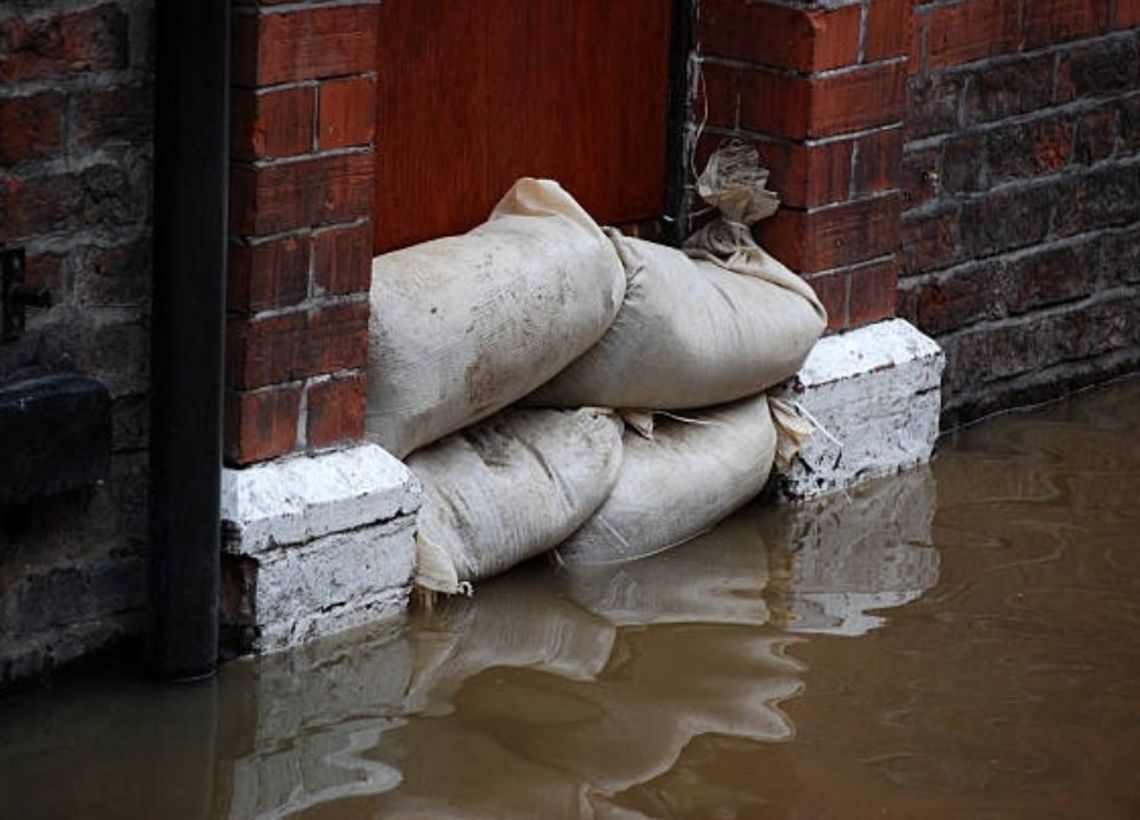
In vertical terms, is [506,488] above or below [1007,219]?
below

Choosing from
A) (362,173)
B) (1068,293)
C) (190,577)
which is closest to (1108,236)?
(1068,293)

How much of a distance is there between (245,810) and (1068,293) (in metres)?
2.89

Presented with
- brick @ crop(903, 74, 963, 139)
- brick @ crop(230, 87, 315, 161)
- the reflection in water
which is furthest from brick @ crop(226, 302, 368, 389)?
brick @ crop(903, 74, 963, 139)

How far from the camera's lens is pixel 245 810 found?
3.49 meters

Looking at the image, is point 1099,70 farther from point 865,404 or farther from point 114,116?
point 114,116

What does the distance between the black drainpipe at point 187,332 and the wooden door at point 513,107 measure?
703 millimetres

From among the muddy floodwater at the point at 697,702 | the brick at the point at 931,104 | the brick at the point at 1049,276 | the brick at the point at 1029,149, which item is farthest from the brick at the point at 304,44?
the brick at the point at 1049,276

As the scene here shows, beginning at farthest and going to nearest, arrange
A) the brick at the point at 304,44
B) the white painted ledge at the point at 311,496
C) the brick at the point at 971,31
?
the brick at the point at 971,31 < the white painted ledge at the point at 311,496 < the brick at the point at 304,44

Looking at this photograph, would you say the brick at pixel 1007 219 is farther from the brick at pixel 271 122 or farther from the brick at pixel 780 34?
the brick at pixel 271 122

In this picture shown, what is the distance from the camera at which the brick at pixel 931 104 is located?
17.0 feet

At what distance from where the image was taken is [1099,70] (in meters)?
5.66

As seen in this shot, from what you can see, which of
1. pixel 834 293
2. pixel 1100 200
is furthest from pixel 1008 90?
pixel 834 293

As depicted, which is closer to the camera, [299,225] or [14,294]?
[14,294]

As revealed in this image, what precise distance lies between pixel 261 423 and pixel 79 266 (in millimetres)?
426
